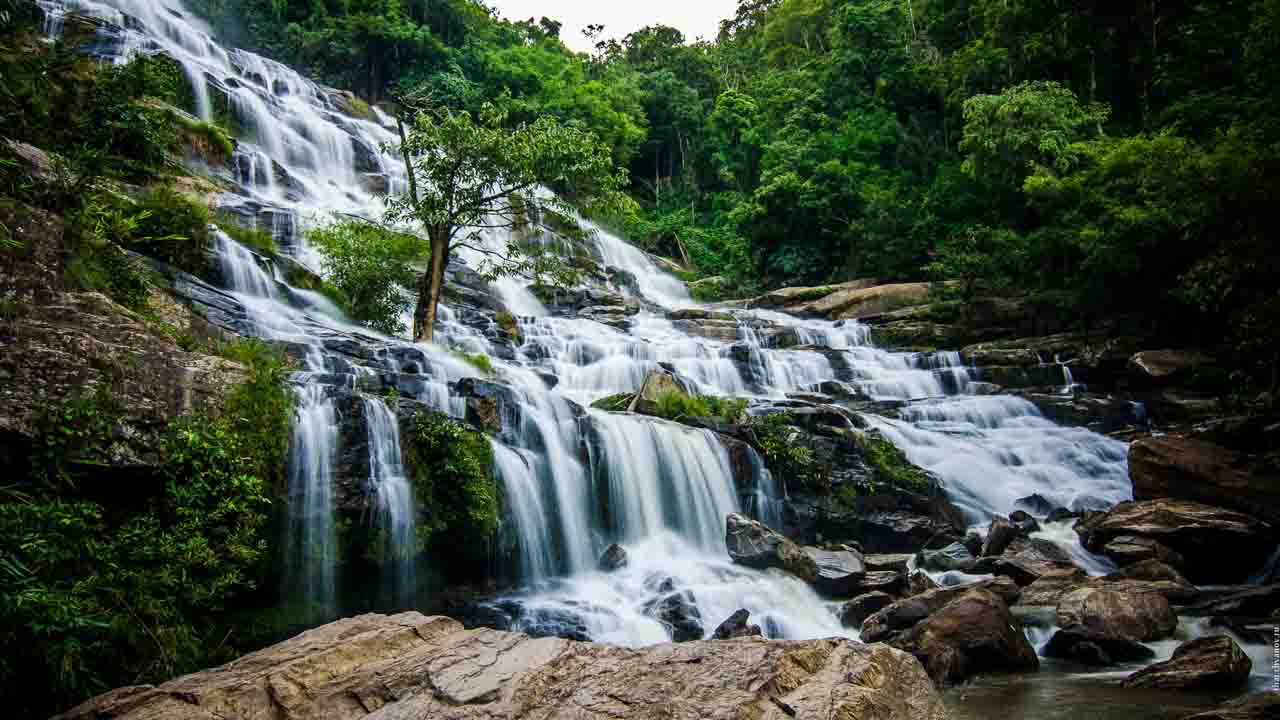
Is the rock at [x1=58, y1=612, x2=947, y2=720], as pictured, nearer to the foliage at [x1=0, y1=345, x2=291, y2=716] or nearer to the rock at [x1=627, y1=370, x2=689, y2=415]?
the foliage at [x1=0, y1=345, x2=291, y2=716]

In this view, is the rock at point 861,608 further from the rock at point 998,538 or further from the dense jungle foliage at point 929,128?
the dense jungle foliage at point 929,128

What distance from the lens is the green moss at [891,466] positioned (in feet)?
40.3

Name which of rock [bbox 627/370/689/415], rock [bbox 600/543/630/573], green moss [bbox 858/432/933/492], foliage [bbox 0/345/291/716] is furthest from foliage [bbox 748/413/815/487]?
foliage [bbox 0/345/291/716]

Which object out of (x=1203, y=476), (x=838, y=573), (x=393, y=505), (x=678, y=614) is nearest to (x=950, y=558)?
(x=838, y=573)

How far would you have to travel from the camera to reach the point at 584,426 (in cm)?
1128

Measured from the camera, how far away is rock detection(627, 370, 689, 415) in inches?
530

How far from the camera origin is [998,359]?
18938mm

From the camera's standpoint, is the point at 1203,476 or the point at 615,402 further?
the point at 615,402

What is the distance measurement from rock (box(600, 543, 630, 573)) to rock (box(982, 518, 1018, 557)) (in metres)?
5.35

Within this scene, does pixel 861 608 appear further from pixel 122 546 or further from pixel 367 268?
pixel 367 268

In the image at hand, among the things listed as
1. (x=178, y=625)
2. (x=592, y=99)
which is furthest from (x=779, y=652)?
(x=592, y=99)

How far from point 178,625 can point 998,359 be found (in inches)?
757

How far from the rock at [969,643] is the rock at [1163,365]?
12.7 meters

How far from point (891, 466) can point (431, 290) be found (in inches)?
391
